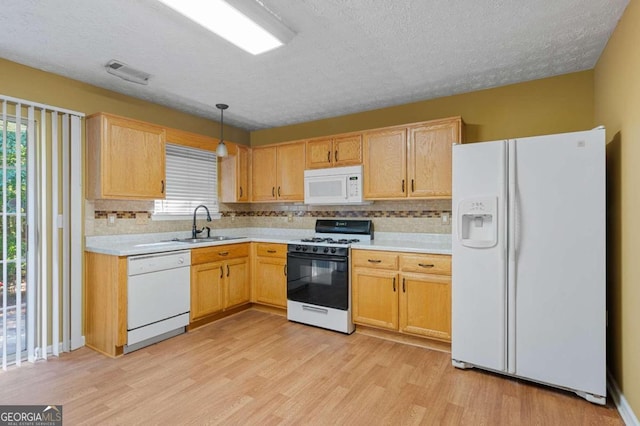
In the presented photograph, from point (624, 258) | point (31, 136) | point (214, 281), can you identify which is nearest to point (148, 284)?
point (214, 281)

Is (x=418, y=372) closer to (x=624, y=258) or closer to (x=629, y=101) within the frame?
(x=624, y=258)

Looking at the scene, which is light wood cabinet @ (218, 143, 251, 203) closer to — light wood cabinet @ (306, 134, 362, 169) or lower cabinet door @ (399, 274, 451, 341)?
light wood cabinet @ (306, 134, 362, 169)

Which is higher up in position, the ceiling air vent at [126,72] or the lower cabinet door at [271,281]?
the ceiling air vent at [126,72]

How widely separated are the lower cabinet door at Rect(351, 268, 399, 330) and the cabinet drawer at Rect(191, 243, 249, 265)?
56.3 inches

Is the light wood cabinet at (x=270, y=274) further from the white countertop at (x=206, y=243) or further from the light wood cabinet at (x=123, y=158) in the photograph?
the light wood cabinet at (x=123, y=158)

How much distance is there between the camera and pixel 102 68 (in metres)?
2.76

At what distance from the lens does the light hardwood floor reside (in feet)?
6.54

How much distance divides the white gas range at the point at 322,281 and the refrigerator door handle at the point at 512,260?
4.76 feet

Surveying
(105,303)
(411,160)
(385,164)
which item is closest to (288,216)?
(385,164)

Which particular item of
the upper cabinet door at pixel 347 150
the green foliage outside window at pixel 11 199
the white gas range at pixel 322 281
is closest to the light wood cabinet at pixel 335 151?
the upper cabinet door at pixel 347 150

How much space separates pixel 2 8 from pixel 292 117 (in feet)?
9.04

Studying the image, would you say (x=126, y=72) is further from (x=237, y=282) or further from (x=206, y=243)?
(x=237, y=282)

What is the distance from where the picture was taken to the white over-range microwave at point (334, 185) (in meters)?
3.66

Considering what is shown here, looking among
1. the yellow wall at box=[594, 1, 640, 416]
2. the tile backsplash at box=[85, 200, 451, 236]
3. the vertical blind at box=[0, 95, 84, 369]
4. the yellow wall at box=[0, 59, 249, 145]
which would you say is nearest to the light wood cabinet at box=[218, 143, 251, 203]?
the tile backsplash at box=[85, 200, 451, 236]
